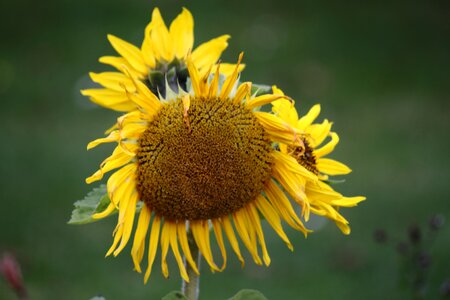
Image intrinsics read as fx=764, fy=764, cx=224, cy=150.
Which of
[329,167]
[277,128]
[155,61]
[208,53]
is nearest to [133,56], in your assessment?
[155,61]

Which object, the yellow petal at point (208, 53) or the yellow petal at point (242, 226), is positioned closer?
the yellow petal at point (242, 226)

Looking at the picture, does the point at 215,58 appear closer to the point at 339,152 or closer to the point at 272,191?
the point at 272,191

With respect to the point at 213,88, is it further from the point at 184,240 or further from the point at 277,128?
the point at 184,240

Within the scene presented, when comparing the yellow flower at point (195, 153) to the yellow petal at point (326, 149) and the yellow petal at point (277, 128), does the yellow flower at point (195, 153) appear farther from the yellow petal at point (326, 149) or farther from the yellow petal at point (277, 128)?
the yellow petal at point (326, 149)

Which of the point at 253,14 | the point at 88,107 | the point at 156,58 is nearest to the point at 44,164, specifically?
the point at 88,107

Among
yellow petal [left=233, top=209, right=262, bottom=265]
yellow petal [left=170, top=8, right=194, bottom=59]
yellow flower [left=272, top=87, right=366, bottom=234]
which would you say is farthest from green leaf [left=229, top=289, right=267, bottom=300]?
yellow petal [left=170, top=8, right=194, bottom=59]

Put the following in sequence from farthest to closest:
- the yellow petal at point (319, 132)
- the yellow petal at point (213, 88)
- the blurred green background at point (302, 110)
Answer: the blurred green background at point (302, 110) → the yellow petal at point (319, 132) → the yellow petal at point (213, 88)

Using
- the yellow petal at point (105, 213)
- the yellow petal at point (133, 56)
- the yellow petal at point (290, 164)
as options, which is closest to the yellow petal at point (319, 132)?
the yellow petal at point (290, 164)
